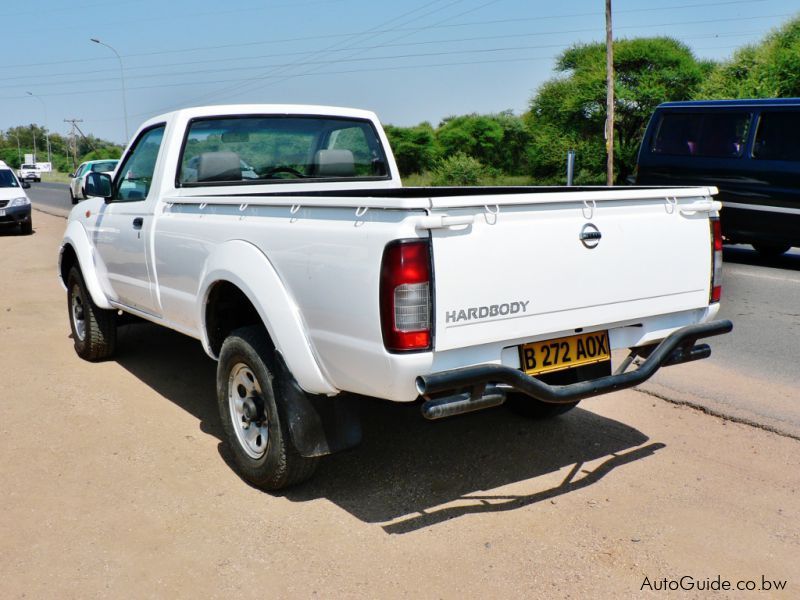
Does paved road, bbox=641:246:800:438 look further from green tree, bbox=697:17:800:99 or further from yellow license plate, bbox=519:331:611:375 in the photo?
green tree, bbox=697:17:800:99

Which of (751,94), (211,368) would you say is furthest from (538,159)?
(211,368)

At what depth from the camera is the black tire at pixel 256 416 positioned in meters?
3.63

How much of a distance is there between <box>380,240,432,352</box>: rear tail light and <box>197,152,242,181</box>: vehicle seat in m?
2.31

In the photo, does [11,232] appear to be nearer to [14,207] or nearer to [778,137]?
[14,207]

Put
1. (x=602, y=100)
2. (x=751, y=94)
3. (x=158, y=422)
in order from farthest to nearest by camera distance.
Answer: (x=602, y=100) < (x=751, y=94) < (x=158, y=422)

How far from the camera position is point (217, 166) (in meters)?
4.91

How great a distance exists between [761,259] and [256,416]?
416 inches

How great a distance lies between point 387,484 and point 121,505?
4.08 feet

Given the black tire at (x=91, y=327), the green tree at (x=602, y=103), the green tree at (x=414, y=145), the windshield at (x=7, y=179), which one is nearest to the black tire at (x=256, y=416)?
the black tire at (x=91, y=327)

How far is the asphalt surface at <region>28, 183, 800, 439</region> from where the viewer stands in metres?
Answer: 5.00

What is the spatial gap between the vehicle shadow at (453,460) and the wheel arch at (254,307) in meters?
0.33

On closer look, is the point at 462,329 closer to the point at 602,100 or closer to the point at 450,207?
the point at 450,207

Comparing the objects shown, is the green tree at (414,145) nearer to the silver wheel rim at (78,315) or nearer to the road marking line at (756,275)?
the road marking line at (756,275)

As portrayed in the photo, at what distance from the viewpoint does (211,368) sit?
6.17m
